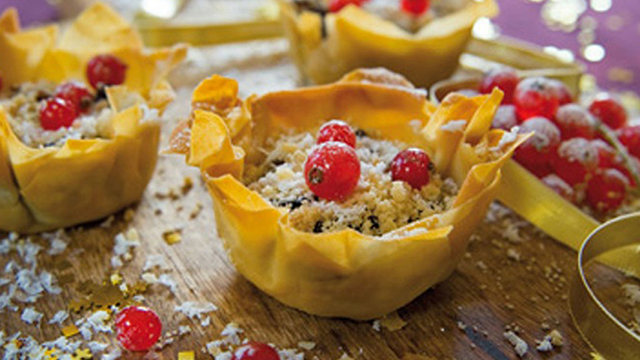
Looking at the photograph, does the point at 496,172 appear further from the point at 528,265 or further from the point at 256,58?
the point at 256,58

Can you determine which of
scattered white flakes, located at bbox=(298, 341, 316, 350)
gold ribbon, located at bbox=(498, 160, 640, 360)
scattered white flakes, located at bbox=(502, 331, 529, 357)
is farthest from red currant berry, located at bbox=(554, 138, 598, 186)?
scattered white flakes, located at bbox=(298, 341, 316, 350)

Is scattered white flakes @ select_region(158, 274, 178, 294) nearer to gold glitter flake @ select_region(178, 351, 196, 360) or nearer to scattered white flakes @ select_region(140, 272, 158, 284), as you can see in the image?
scattered white flakes @ select_region(140, 272, 158, 284)

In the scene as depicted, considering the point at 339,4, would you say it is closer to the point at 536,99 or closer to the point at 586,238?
the point at 536,99

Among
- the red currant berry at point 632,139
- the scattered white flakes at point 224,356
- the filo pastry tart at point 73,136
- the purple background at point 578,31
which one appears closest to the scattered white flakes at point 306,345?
the scattered white flakes at point 224,356

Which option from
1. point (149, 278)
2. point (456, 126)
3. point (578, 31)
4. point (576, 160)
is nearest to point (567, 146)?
point (576, 160)

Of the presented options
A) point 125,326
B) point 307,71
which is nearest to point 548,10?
point 307,71

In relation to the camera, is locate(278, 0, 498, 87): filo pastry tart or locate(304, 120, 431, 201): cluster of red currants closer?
locate(304, 120, 431, 201): cluster of red currants

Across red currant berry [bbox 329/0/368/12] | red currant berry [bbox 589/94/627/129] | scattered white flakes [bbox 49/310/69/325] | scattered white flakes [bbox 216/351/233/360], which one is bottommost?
scattered white flakes [bbox 49/310/69/325]
